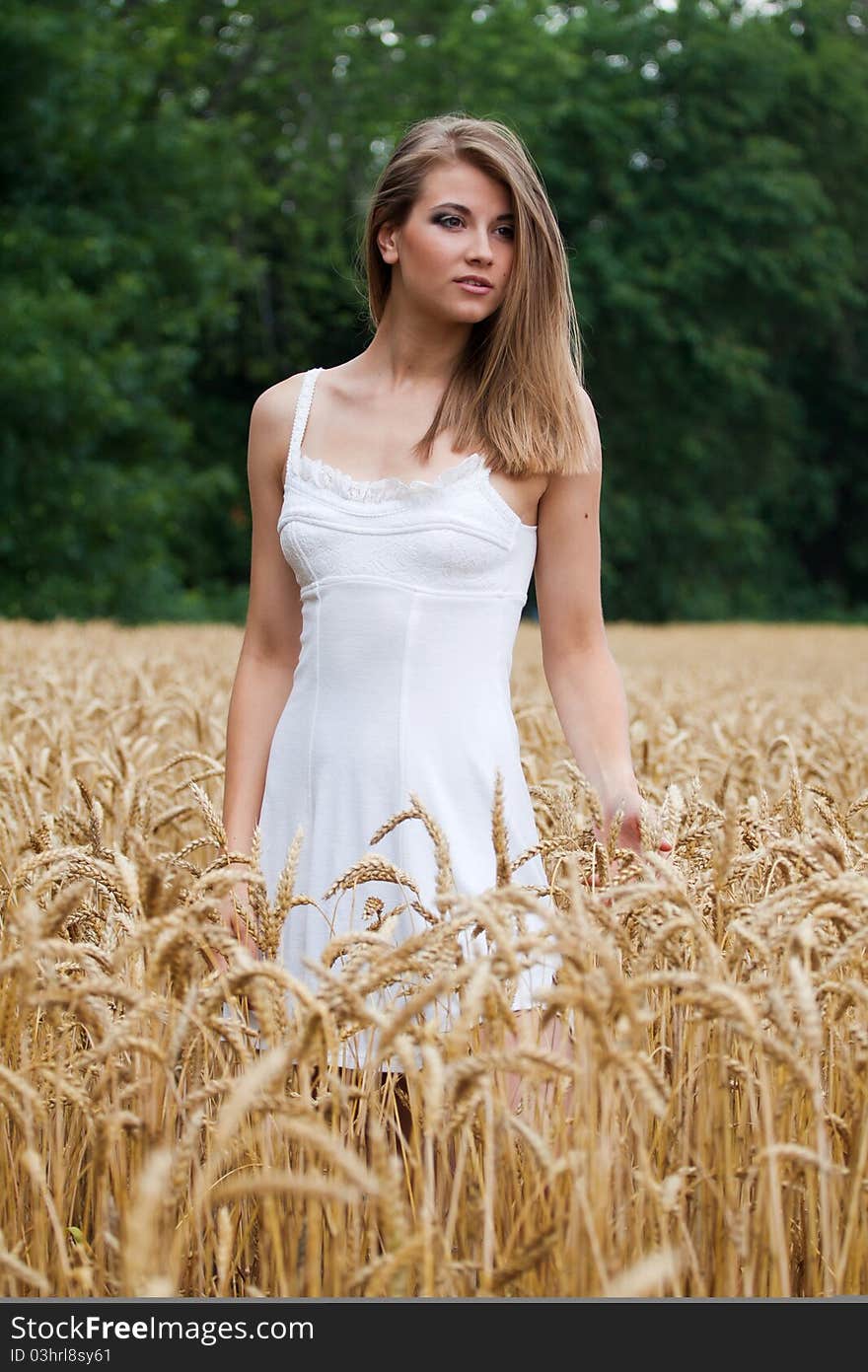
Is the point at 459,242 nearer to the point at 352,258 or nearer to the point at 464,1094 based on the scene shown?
the point at 464,1094

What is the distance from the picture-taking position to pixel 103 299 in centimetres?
1823

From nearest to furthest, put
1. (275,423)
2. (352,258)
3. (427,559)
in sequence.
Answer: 1. (427,559)
2. (275,423)
3. (352,258)

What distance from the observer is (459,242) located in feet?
7.32

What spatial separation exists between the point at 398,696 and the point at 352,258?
25.1 ft

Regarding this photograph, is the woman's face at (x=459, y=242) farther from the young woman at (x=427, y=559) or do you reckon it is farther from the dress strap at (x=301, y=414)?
the dress strap at (x=301, y=414)

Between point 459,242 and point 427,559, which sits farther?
point 459,242

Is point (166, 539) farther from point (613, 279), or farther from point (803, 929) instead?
point (803, 929)

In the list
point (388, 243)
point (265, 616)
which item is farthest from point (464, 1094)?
point (388, 243)

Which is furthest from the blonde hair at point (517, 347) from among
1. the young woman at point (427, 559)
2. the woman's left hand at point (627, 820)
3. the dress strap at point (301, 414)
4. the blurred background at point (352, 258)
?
the blurred background at point (352, 258)

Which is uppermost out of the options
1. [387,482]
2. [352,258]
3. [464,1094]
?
[352,258]

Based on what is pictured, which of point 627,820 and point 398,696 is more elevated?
point 398,696

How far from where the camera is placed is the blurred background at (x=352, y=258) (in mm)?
17969

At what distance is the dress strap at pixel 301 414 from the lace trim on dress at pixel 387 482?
0.08 meters
